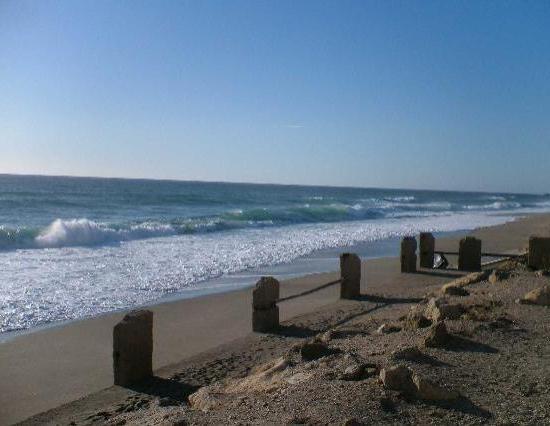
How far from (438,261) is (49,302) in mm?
8628

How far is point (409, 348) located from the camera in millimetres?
5234

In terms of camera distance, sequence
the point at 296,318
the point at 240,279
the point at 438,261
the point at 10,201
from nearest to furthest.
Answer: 1. the point at 296,318
2. the point at 240,279
3. the point at 438,261
4. the point at 10,201

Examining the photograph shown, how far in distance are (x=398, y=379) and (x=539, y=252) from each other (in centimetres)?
724

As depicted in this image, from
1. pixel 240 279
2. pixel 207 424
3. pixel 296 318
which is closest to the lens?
pixel 207 424

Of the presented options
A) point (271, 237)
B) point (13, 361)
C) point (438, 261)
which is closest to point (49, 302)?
point (13, 361)

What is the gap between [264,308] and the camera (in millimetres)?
8258

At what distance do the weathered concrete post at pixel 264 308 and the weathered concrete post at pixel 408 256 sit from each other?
5.76m

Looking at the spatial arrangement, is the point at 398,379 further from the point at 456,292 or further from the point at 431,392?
the point at 456,292

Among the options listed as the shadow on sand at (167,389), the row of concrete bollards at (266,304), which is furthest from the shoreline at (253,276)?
the shadow on sand at (167,389)

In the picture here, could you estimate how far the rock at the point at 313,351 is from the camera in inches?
222

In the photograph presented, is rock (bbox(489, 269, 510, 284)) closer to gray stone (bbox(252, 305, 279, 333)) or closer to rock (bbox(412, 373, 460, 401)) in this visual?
gray stone (bbox(252, 305, 279, 333))

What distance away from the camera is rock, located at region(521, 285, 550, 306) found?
24.5ft

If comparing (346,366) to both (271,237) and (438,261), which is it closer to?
(438,261)

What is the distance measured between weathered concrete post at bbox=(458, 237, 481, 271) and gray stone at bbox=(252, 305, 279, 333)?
21.1ft
